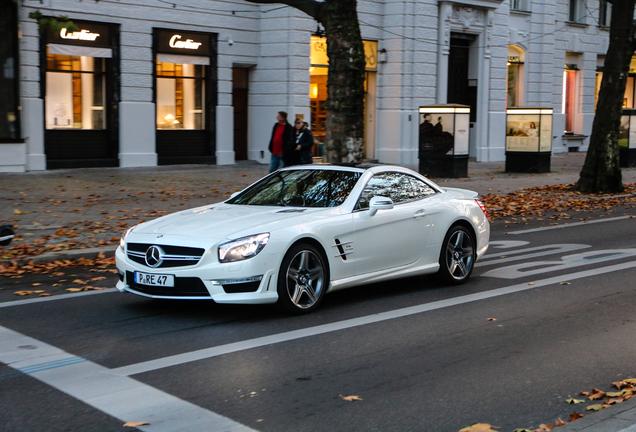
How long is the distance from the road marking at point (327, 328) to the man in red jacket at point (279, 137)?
919cm

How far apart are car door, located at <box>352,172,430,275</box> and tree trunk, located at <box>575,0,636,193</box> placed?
12531 millimetres

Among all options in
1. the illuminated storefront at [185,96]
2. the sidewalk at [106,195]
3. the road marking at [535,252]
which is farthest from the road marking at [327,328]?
the illuminated storefront at [185,96]

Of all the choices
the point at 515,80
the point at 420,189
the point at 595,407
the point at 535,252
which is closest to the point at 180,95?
the point at 535,252

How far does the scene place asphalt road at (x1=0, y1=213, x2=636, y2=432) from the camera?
4.80 m

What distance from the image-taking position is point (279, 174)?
877cm

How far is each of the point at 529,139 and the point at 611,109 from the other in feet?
18.0

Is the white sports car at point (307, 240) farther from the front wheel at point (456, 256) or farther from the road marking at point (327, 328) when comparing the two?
the road marking at point (327, 328)

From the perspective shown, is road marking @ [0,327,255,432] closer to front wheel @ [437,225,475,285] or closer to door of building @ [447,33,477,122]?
front wheel @ [437,225,475,285]

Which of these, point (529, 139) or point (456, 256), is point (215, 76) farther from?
point (456, 256)

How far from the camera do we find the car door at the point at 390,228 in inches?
307

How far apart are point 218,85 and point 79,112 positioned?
179 inches

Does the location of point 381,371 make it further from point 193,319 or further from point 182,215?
point 182,215

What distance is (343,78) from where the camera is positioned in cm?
1509

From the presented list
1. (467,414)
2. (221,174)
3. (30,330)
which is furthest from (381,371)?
(221,174)
